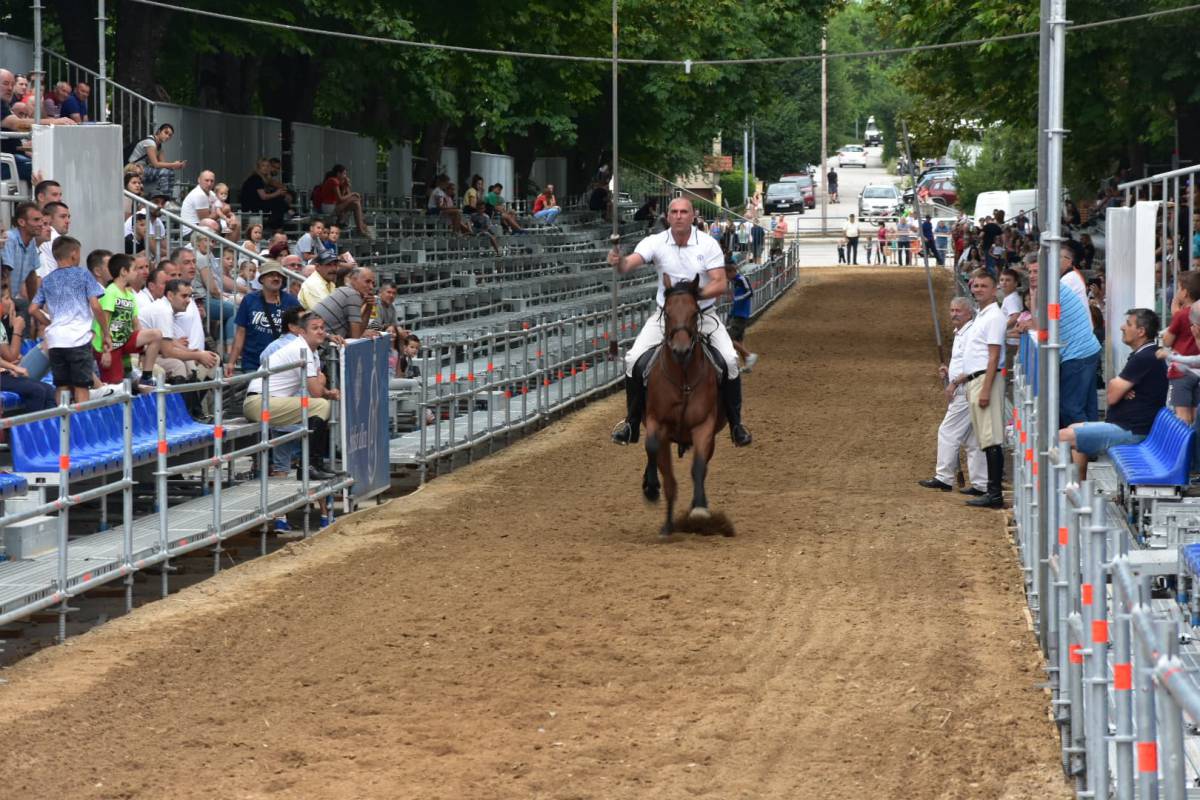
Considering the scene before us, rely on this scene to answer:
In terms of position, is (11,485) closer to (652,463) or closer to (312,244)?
(652,463)

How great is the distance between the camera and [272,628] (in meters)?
11.3

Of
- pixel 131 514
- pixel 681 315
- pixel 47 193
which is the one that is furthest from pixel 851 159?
pixel 131 514

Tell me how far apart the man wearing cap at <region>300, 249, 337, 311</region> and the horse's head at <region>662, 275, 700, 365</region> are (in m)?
5.39

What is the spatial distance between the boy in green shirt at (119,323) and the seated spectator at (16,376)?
2.65 ft

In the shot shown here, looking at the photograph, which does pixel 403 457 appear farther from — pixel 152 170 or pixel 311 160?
pixel 311 160

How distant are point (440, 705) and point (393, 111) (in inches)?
1257

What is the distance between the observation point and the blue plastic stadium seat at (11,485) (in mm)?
11148

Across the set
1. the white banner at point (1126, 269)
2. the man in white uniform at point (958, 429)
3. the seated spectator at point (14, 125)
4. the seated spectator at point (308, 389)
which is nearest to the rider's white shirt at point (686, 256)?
the seated spectator at point (308, 389)

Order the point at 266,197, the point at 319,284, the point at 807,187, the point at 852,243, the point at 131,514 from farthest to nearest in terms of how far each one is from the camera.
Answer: the point at 807,187 → the point at 852,243 → the point at 266,197 → the point at 319,284 → the point at 131,514

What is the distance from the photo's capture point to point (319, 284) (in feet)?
63.2

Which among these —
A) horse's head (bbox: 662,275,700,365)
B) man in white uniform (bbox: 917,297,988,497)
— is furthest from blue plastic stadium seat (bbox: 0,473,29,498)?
man in white uniform (bbox: 917,297,988,497)

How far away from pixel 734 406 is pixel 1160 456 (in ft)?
10.3

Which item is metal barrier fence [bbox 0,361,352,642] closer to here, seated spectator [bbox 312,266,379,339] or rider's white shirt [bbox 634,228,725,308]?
seated spectator [bbox 312,266,379,339]

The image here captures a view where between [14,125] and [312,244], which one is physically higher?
[14,125]
